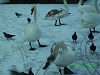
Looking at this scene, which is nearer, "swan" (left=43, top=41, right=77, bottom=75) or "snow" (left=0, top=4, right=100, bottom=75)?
"swan" (left=43, top=41, right=77, bottom=75)

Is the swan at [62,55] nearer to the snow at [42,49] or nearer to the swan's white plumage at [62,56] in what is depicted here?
the swan's white plumage at [62,56]

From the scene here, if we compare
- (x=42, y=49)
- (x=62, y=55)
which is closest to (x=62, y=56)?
(x=62, y=55)

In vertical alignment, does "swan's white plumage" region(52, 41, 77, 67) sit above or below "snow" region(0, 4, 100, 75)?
above

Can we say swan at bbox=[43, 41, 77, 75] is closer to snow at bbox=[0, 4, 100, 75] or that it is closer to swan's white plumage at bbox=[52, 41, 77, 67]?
swan's white plumage at bbox=[52, 41, 77, 67]

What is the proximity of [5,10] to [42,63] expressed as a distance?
645cm

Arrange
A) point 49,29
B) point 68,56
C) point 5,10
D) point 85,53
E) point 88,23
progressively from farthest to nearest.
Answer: point 5,10, point 49,29, point 88,23, point 85,53, point 68,56

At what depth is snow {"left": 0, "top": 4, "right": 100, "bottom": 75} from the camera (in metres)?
5.89

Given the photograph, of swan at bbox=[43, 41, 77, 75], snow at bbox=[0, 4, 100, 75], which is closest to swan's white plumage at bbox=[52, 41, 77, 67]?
swan at bbox=[43, 41, 77, 75]

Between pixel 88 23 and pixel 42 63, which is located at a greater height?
pixel 88 23

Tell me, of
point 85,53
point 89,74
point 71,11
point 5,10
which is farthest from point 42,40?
point 5,10

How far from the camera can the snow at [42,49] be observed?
5.89 metres

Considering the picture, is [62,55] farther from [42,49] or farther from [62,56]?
[42,49]

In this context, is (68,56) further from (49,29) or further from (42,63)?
(49,29)

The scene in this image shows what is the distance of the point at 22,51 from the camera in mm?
7004
